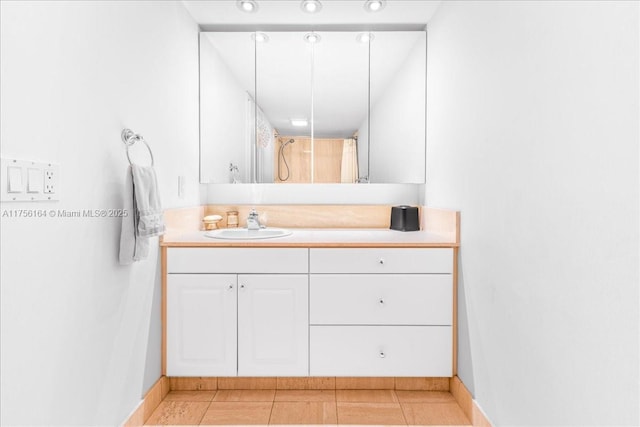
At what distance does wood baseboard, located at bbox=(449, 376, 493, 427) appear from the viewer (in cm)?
167

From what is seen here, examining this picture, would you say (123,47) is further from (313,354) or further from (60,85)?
(313,354)

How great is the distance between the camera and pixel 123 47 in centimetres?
154

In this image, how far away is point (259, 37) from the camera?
2.46 metres

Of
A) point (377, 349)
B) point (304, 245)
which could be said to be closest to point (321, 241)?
point (304, 245)

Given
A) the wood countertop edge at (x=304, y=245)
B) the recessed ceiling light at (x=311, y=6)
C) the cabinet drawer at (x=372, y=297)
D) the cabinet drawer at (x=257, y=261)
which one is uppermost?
the recessed ceiling light at (x=311, y=6)

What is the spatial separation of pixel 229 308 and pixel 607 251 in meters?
1.58

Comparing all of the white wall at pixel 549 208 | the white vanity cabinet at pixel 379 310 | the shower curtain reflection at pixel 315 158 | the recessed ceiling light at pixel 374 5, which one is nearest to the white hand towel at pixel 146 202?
the white vanity cabinet at pixel 379 310

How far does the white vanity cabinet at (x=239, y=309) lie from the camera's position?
195cm

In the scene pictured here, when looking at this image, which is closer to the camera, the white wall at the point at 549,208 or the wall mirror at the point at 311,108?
the white wall at the point at 549,208

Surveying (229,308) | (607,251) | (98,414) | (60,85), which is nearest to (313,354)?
(229,308)

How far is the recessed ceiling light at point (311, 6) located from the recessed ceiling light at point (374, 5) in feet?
0.88

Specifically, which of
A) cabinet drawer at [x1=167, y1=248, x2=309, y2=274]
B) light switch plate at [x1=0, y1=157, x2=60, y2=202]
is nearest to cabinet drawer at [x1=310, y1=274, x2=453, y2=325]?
cabinet drawer at [x1=167, y1=248, x2=309, y2=274]

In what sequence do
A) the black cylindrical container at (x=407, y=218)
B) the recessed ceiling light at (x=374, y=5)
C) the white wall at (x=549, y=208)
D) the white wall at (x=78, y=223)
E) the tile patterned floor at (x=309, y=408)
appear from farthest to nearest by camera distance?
1. the black cylindrical container at (x=407, y=218)
2. the recessed ceiling light at (x=374, y=5)
3. the tile patterned floor at (x=309, y=408)
4. the white wall at (x=78, y=223)
5. the white wall at (x=549, y=208)

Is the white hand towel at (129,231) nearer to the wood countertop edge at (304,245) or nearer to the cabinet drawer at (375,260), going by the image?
the wood countertop edge at (304,245)
